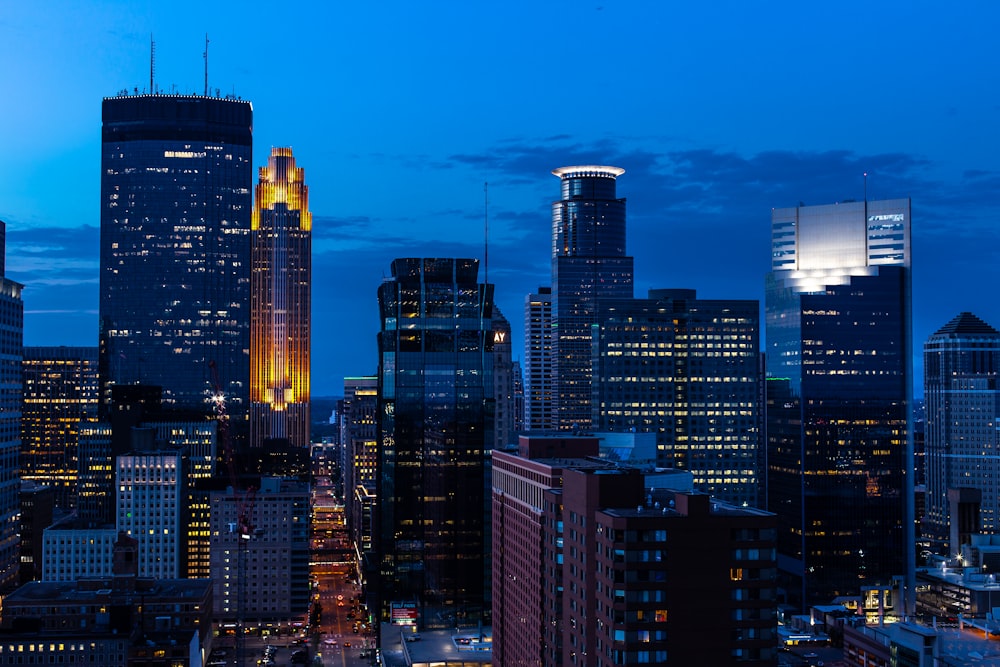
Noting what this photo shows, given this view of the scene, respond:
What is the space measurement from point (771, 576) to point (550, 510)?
3206 centimetres

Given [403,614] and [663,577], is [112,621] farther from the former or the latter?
[663,577]

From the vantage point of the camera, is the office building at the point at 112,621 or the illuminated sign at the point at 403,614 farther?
the illuminated sign at the point at 403,614

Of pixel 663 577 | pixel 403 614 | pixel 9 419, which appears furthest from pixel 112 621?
pixel 663 577

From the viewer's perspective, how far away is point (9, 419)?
602ft

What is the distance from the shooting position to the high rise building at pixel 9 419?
179375 mm

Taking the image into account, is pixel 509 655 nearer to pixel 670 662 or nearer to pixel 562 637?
pixel 562 637

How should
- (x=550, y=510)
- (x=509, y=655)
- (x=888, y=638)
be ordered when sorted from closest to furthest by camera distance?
(x=550, y=510)
(x=509, y=655)
(x=888, y=638)

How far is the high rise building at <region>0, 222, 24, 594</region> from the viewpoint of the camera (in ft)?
589

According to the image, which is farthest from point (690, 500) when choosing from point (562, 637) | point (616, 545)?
point (562, 637)

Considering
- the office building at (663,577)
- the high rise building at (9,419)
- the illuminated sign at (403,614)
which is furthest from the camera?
the illuminated sign at (403,614)

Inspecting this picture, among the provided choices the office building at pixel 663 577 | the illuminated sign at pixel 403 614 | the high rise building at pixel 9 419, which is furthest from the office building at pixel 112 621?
the office building at pixel 663 577

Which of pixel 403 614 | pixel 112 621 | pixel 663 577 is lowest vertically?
pixel 403 614

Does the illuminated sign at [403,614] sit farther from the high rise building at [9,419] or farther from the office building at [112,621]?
the high rise building at [9,419]

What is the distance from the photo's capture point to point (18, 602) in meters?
179
